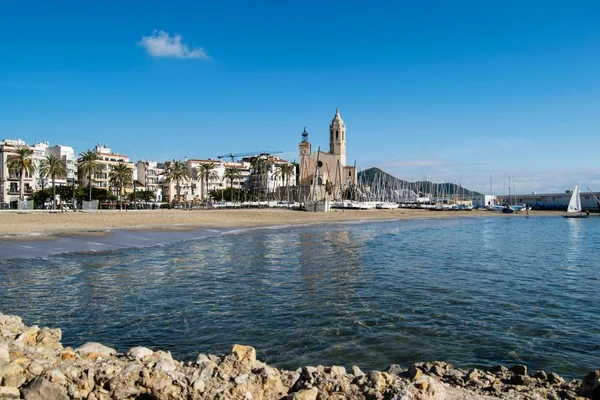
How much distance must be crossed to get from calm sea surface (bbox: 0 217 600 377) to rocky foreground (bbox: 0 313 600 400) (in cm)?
245

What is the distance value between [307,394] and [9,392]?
Result: 372 centimetres

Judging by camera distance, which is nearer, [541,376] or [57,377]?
[57,377]

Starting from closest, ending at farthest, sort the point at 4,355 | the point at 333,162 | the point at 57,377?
the point at 57,377, the point at 4,355, the point at 333,162

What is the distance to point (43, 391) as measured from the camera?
19.1 feet

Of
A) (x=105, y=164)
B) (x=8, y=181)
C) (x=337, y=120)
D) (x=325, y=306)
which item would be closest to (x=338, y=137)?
(x=337, y=120)

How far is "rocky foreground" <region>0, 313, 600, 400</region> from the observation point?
20.0 ft

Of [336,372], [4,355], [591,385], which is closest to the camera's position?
[4,355]

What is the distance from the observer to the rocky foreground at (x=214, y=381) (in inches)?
240

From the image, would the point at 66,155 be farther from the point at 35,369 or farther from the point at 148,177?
the point at 35,369

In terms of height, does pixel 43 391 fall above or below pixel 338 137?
below

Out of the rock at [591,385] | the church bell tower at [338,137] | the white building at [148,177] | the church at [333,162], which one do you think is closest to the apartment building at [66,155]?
the white building at [148,177]

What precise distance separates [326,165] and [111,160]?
7931 centimetres

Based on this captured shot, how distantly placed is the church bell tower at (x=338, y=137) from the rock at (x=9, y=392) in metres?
177

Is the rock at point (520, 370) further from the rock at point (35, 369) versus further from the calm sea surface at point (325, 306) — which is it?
the rock at point (35, 369)
